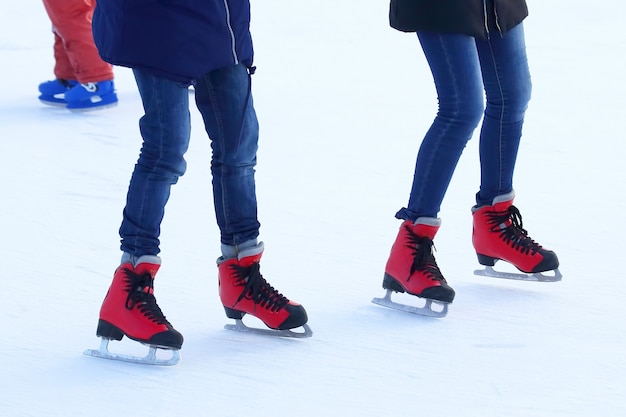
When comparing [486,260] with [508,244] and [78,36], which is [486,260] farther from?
[78,36]

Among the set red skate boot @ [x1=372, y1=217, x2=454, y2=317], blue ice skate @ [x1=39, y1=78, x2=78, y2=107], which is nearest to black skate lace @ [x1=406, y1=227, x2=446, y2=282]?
red skate boot @ [x1=372, y1=217, x2=454, y2=317]

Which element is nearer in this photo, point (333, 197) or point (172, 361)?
point (172, 361)

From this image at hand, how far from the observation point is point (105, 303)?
2.05 meters

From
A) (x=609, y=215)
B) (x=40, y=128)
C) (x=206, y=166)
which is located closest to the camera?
(x=609, y=215)

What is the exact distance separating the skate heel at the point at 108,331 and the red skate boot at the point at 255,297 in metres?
0.24

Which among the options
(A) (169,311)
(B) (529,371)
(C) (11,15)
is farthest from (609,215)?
(C) (11,15)

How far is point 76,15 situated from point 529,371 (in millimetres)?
2939

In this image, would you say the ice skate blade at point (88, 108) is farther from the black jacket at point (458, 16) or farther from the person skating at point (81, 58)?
the black jacket at point (458, 16)

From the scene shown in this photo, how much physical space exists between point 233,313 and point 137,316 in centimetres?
23

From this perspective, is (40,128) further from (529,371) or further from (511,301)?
(529,371)

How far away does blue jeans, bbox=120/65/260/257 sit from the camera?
198 cm

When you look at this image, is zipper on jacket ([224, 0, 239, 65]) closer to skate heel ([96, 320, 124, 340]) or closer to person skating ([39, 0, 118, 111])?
skate heel ([96, 320, 124, 340])

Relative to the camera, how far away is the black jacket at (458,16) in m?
2.13

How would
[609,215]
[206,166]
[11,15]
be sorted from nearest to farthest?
[609,215] → [206,166] → [11,15]
